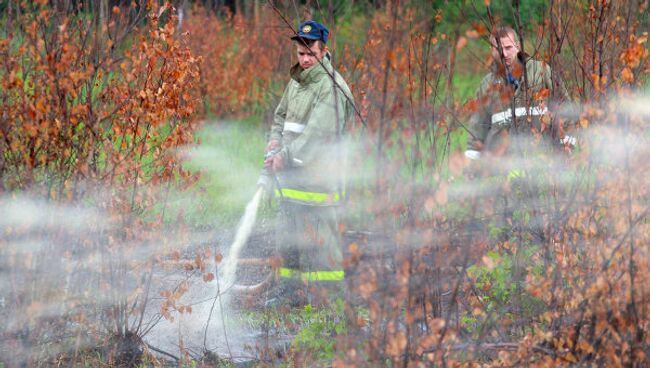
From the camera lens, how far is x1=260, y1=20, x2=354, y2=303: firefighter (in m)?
4.92

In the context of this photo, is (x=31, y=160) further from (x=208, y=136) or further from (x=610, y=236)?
(x=208, y=136)

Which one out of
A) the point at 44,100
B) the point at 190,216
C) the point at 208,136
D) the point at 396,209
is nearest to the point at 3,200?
the point at 44,100

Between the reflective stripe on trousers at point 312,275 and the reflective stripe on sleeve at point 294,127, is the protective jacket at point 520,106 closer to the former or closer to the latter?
the reflective stripe on sleeve at point 294,127

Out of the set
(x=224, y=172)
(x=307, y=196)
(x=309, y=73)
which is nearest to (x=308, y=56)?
(x=309, y=73)

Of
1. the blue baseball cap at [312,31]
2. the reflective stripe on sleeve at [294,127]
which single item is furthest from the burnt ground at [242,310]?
the blue baseball cap at [312,31]

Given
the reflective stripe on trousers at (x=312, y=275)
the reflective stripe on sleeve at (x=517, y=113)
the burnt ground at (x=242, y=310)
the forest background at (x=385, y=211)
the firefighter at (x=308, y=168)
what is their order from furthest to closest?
1. the reflective stripe on trousers at (x=312, y=275)
2. the firefighter at (x=308, y=168)
3. the reflective stripe on sleeve at (x=517, y=113)
4. the burnt ground at (x=242, y=310)
5. the forest background at (x=385, y=211)

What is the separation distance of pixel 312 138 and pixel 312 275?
892 mm

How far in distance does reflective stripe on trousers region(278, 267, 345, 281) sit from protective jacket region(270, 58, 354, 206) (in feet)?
1.44

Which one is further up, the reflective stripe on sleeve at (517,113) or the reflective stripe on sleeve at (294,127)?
the reflective stripe on sleeve at (517,113)

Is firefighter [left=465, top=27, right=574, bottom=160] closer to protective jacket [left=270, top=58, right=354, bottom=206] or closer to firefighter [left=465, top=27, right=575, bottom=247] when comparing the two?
firefighter [left=465, top=27, right=575, bottom=247]

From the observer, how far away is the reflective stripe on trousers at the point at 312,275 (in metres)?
5.23

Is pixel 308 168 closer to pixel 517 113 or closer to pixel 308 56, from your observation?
pixel 308 56

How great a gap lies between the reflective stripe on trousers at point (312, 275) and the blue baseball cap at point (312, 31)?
4.58 ft

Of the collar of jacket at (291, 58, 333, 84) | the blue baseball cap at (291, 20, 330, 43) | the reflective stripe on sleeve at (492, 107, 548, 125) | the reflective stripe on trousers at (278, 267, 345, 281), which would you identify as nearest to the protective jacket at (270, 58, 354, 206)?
the collar of jacket at (291, 58, 333, 84)
